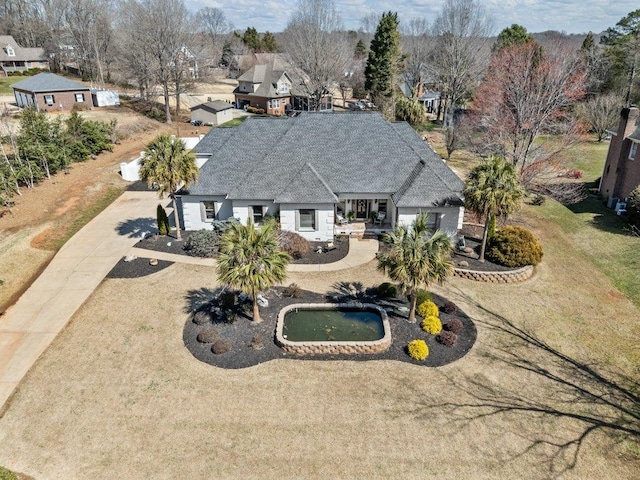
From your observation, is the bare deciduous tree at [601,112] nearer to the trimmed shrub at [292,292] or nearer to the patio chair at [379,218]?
the patio chair at [379,218]

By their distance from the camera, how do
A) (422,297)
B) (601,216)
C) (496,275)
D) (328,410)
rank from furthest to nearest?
(601,216) → (496,275) → (422,297) → (328,410)

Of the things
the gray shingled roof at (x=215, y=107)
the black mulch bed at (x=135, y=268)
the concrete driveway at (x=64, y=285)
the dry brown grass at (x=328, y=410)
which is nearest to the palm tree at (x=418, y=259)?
the dry brown grass at (x=328, y=410)

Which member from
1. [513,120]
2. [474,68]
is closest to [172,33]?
[474,68]

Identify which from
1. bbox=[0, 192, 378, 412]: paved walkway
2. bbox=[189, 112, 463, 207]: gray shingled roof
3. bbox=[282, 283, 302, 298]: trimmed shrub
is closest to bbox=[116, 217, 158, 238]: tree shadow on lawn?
bbox=[0, 192, 378, 412]: paved walkway

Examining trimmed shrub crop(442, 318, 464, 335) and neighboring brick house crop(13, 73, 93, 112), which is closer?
trimmed shrub crop(442, 318, 464, 335)

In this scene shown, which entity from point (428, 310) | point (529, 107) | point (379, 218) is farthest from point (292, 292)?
point (529, 107)

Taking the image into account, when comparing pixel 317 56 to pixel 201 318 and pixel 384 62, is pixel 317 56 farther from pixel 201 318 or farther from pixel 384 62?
pixel 201 318

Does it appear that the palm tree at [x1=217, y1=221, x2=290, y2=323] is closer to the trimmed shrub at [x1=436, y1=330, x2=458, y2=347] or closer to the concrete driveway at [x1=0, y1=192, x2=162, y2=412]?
the trimmed shrub at [x1=436, y1=330, x2=458, y2=347]
